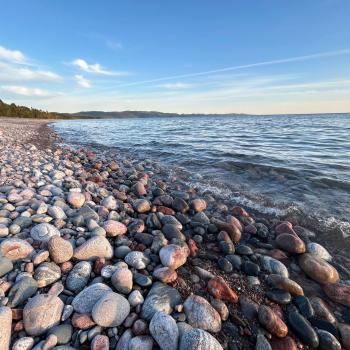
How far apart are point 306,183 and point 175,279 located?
17.1 ft

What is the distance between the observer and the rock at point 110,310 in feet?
5.58

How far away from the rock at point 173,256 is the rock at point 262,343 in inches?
39.5

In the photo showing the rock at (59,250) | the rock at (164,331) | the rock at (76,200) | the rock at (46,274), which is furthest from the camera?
the rock at (76,200)

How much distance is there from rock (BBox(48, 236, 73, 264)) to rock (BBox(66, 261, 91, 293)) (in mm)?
150

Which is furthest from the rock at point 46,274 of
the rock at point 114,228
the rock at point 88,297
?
the rock at point 114,228

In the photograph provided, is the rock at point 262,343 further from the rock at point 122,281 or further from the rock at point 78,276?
the rock at point 78,276

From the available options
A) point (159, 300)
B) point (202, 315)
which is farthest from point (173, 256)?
point (202, 315)

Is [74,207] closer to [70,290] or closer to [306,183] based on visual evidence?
[70,290]

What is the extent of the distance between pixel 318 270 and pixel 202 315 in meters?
1.59

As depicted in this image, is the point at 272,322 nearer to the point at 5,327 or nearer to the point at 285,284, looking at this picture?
the point at 285,284

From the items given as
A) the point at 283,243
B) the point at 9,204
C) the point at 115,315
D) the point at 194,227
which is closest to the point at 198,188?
the point at 194,227

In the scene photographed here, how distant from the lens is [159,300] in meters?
1.96

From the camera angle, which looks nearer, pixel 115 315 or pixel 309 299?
pixel 115 315

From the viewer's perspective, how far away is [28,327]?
162cm
